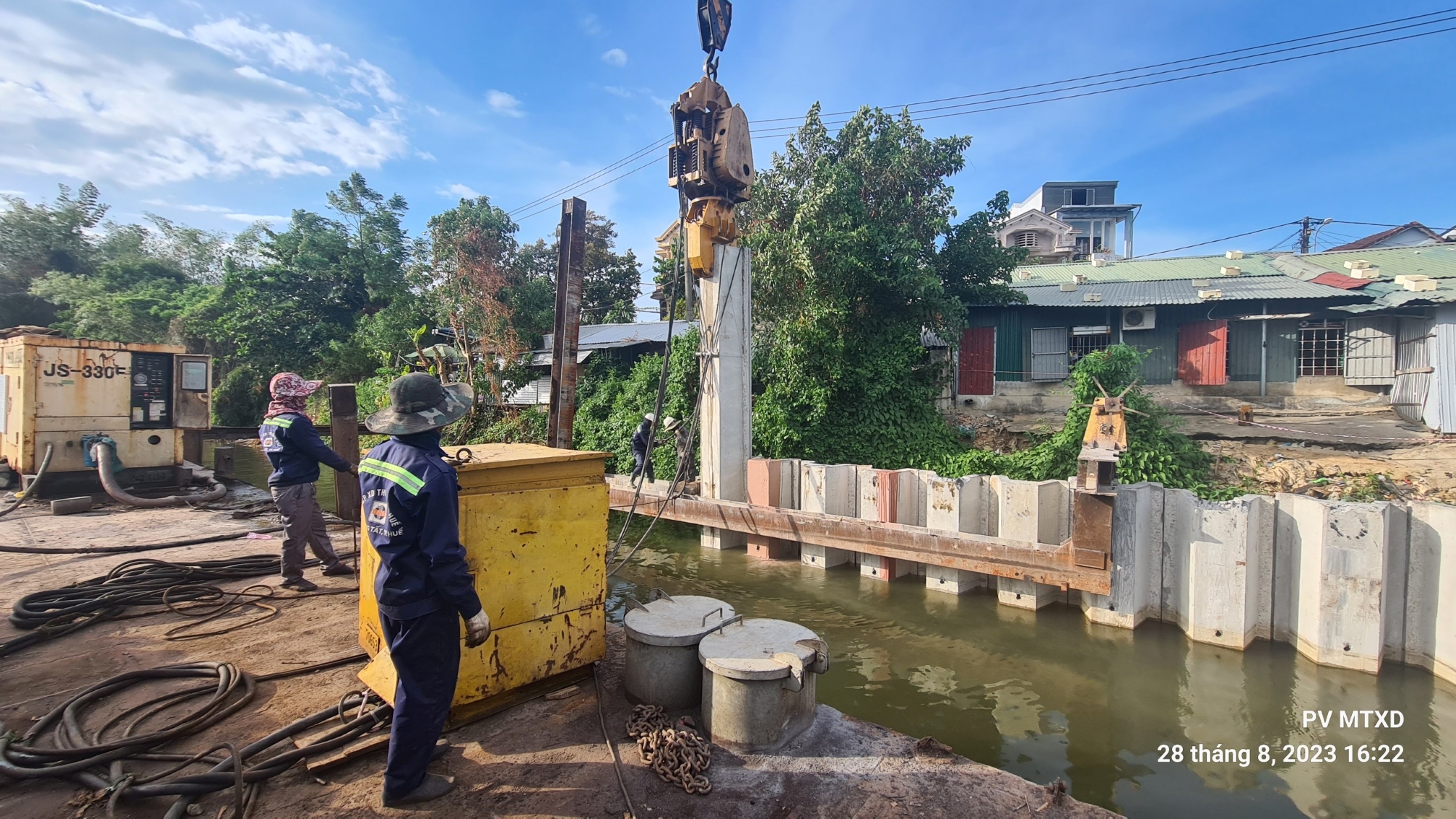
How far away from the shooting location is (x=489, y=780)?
8.71 feet

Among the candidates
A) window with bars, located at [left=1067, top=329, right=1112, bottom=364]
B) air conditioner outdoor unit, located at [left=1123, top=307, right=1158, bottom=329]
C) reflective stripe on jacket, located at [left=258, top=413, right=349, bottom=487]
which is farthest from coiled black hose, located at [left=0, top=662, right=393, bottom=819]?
air conditioner outdoor unit, located at [left=1123, top=307, right=1158, bottom=329]

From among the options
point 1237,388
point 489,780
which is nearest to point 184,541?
point 489,780

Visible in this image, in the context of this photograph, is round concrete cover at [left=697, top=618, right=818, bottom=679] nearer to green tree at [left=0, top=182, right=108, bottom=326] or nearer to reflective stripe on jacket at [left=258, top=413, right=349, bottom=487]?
reflective stripe on jacket at [left=258, top=413, right=349, bottom=487]

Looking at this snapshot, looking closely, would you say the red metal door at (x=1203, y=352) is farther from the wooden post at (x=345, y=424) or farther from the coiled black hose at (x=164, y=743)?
the coiled black hose at (x=164, y=743)

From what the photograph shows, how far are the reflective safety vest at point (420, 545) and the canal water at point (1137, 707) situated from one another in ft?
11.2

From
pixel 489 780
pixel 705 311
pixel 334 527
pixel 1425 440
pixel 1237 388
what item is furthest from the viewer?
pixel 1237 388

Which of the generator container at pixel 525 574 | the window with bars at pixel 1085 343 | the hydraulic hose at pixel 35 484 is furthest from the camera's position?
the window with bars at pixel 1085 343

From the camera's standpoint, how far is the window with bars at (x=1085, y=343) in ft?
49.7

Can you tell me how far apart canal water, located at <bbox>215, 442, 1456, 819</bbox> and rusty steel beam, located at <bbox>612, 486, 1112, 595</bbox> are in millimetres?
500

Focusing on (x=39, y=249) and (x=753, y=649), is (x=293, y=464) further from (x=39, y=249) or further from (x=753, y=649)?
(x=39, y=249)

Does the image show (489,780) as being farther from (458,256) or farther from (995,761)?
(458,256)

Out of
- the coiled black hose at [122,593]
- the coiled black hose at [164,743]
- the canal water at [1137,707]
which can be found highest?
the coiled black hose at [122,593]

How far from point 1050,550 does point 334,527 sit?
7402 mm

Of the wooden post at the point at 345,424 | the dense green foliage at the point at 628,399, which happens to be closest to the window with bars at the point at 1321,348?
the dense green foliage at the point at 628,399
